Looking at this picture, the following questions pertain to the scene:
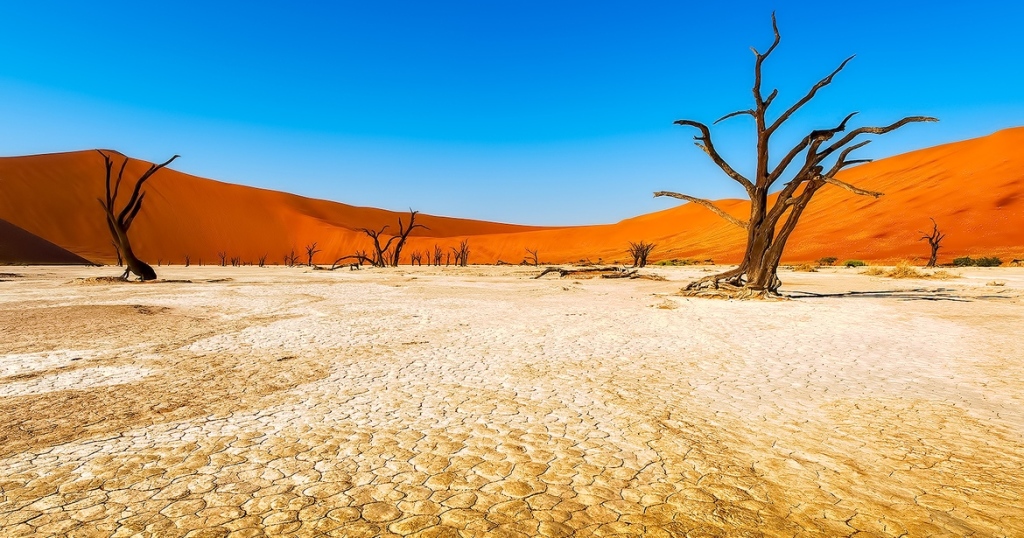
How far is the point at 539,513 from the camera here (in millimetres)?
2529

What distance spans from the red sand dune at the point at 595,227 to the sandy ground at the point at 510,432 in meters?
38.9

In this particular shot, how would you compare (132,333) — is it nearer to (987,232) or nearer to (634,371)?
(634,371)

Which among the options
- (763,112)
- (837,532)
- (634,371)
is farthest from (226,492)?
(763,112)

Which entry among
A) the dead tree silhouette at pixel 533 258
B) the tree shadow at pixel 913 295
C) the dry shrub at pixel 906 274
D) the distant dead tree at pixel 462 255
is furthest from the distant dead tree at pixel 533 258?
the tree shadow at pixel 913 295

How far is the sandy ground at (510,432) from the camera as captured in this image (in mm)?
2514

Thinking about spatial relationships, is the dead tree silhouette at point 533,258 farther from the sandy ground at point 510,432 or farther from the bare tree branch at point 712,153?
the sandy ground at point 510,432

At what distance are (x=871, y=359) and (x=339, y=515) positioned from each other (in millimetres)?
6117

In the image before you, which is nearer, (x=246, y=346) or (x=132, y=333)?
(x=246, y=346)

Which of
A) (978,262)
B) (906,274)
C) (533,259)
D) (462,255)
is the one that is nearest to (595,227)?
(533,259)

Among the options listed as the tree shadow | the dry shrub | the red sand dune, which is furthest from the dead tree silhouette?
the tree shadow

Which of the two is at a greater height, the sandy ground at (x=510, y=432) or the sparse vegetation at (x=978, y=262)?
the sparse vegetation at (x=978, y=262)

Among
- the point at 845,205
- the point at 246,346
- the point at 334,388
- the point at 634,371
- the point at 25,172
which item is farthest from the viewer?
the point at 25,172

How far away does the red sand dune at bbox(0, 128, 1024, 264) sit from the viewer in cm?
4234

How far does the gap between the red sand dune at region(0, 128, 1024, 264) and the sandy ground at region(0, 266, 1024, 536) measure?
38.9 metres
